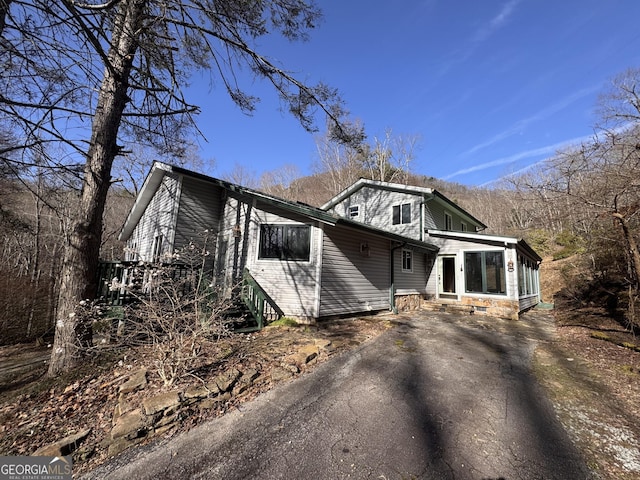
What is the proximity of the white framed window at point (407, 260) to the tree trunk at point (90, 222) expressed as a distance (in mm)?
9901

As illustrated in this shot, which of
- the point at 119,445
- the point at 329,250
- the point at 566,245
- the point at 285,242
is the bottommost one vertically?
the point at 119,445

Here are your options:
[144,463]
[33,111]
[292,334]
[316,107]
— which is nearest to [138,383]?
[144,463]

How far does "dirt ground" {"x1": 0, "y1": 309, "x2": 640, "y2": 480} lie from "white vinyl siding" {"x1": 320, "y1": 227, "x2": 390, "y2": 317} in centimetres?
167

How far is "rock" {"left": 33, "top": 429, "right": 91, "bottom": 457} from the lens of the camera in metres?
2.37

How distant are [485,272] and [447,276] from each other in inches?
97.8

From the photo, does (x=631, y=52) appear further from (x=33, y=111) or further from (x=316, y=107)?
(x=33, y=111)

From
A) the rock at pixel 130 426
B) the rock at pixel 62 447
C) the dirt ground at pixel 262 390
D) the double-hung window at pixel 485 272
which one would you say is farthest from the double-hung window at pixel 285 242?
the double-hung window at pixel 485 272

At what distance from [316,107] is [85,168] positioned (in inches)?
175

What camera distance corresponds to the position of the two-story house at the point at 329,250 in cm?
772

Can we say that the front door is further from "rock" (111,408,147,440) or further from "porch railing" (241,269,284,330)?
"rock" (111,408,147,440)

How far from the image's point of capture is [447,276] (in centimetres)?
1277

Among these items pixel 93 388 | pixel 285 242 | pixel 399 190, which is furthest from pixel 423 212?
pixel 93 388

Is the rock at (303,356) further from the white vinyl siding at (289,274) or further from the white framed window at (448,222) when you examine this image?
the white framed window at (448,222)

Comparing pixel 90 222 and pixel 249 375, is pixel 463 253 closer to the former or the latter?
pixel 249 375
